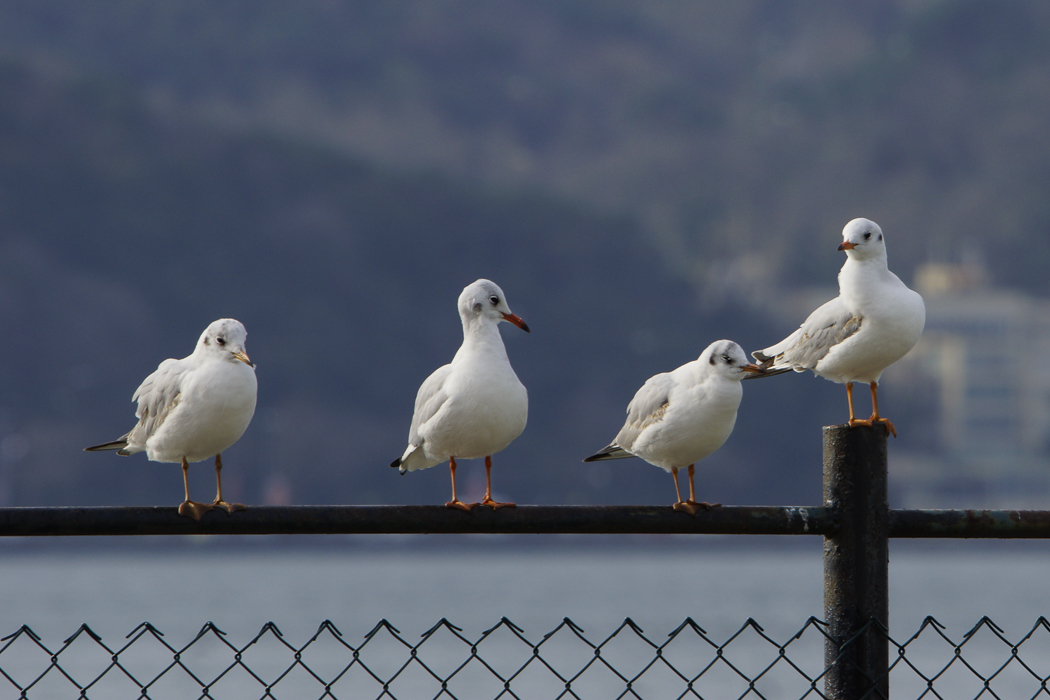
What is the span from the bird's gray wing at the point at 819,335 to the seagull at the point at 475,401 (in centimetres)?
113

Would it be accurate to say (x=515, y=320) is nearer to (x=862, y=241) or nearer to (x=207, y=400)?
(x=207, y=400)

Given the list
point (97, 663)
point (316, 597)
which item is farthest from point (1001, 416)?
point (97, 663)

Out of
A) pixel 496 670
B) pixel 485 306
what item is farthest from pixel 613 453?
pixel 496 670

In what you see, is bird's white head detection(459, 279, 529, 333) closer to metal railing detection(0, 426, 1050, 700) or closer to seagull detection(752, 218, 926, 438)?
seagull detection(752, 218, 926, 438)

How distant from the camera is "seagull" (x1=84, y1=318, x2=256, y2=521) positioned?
18.4 feet

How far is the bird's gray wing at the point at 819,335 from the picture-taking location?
20.8 feet

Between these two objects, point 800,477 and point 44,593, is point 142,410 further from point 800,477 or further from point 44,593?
point 800,477

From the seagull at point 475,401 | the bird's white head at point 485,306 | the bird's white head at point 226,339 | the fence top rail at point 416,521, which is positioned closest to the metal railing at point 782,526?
the fence top rail at point 416,521

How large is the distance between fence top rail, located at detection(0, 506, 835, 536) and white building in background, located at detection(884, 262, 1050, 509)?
164 m

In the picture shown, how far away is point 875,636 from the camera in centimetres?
453

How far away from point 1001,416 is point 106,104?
112m

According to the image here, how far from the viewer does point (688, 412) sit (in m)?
5.84

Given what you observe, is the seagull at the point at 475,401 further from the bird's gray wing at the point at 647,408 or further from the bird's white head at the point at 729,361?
the bird's white head at the point at 729,361

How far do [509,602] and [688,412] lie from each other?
270 feet
